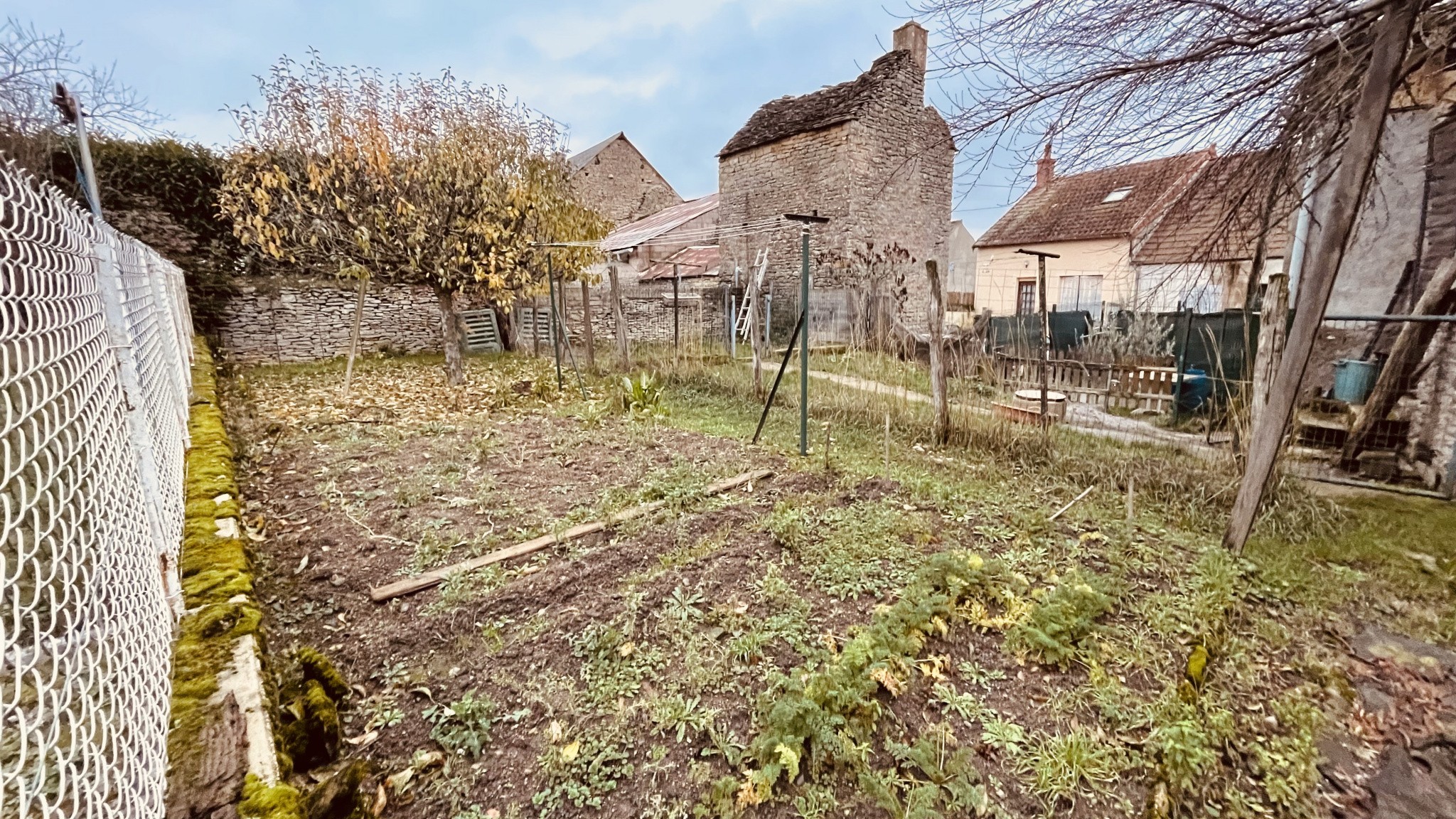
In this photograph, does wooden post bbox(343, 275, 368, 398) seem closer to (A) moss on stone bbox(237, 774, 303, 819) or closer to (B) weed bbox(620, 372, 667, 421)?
(B) weed bbox(620, 372, 667, 421)

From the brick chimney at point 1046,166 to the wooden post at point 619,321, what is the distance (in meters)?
6.66

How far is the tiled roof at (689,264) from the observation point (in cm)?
1792

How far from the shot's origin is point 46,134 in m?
9.62

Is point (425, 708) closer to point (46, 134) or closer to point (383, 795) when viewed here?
point (383, 795)

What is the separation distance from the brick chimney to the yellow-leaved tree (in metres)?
6.95

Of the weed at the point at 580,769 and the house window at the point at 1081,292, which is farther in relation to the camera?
the house window at the point at 1081,292

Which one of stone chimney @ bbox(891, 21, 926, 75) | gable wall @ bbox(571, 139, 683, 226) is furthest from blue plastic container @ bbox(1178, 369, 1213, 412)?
gable wall @ bbox(571, 139, 683, 226)

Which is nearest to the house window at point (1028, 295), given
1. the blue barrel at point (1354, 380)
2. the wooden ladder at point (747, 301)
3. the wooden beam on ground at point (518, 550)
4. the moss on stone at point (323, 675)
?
the wooden ladder at point (747, 301)

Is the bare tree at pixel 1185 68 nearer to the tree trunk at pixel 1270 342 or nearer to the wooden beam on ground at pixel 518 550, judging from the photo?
the tree trunk at pixel 1270 342

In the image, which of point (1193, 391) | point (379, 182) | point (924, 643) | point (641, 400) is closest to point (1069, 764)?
point (924, 643)

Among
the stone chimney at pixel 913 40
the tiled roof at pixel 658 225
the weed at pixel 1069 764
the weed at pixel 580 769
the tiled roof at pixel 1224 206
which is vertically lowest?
the weed at pixel 1069 764

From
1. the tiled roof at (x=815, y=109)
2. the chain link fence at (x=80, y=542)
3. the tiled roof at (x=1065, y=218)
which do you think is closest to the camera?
the chain link fence at (x=80, y=542)

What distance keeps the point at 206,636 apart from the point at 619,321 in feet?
26.9

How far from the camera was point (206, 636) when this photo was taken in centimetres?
190
